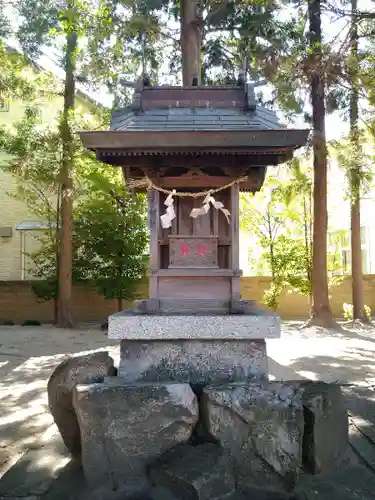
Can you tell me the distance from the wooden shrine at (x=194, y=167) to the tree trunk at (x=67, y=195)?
846cm

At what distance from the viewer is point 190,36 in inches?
355

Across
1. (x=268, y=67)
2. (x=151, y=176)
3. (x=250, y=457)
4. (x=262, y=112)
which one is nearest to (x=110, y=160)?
(x=151, y=176)

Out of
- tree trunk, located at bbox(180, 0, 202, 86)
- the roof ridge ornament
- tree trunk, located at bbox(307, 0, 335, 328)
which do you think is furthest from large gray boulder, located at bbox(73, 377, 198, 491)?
tree trunk, located at bbox(307, 0, 335, 328)

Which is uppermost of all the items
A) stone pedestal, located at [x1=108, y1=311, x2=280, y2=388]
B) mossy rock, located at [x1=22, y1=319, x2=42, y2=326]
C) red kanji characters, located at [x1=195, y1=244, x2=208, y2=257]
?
red kanji characters, located at [x1=195, y1=244, x2=208, y2=257]

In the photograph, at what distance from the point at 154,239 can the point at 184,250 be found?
334 millimetres

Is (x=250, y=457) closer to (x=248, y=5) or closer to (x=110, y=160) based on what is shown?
(x=110, y=160)

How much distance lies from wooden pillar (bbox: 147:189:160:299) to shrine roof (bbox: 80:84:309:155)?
551mm

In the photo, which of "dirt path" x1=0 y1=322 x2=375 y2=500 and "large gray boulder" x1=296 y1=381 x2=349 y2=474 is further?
"dirt path" x1=0 y1=322 x2=375 y2=500

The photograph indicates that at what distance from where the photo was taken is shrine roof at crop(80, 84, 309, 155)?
12.3ft

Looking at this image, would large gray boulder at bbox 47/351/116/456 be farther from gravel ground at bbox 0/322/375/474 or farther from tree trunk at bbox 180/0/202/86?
tree trunk at bbox 180/0/202/86

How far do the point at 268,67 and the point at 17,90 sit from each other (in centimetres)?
704

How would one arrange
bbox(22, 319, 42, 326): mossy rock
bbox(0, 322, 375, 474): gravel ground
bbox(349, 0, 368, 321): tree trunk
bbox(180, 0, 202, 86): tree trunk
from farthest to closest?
bbox(22, 319, 42, 326): mossy rock
bbox(349, 0, 368, 321): tree trunk
bbox(180, 0, 202, 86): tree trunk
bbox(0, 322, 375, 474): gravel ground

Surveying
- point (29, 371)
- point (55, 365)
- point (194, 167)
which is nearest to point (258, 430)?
point (194, 167)

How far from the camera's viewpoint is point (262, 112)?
14.5ft
